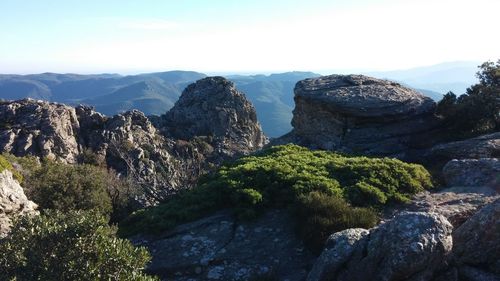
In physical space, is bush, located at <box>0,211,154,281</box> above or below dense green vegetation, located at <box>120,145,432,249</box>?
above

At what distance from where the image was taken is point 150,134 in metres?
49.6

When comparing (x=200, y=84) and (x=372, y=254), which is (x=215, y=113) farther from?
(x=372, y=254)

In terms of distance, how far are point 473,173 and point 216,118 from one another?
43344mm

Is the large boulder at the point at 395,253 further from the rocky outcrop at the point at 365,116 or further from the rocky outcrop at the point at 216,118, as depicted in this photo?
the rocky outcrop at the point at 216,118

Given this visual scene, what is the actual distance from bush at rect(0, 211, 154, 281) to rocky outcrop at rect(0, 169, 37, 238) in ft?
15.4

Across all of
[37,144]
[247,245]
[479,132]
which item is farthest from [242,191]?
[37,144]

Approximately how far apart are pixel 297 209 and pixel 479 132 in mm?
15514

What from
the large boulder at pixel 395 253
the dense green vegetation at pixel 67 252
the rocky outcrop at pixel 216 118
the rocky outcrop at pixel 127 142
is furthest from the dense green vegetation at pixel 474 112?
the rocky outcrop at pixel 216 118

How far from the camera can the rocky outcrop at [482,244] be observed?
31.6 ft

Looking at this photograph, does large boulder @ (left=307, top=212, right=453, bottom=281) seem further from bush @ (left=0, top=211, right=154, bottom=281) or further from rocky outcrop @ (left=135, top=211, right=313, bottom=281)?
bush @ (left=0, top=211, right=154, bottom=281)

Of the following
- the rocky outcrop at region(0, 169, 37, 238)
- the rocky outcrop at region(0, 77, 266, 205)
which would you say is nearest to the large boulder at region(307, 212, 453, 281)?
the rocky outcrop at region(0, 169, 37, 238)

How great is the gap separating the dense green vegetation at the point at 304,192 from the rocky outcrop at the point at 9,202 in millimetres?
2920

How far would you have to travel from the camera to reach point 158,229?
13.7 meters

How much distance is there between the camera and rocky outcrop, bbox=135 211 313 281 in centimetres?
1162
